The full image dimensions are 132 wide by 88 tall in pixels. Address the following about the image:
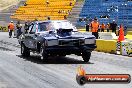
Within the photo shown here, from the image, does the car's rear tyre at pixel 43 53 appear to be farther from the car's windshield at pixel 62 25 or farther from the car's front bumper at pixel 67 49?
the car's windshield at pixel 62 25

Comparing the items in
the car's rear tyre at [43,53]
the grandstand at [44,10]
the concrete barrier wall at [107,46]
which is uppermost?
the grandstand at [44,10]

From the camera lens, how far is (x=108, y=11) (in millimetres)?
46094

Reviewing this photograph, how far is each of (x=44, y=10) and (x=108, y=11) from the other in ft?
40.0

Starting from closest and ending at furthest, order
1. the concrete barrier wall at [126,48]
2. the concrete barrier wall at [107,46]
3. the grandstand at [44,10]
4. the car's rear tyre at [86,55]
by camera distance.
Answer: the car's rear tyre at [86,55], the concrete barrier wall at [126,48], the concrete barrier wall at [107,46], the grandstand at [44,10]

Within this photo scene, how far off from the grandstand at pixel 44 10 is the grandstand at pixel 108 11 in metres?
3.38

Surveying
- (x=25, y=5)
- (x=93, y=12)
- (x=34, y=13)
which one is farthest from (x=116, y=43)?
(x=25, y=5)

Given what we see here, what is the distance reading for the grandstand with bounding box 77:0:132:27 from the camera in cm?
4350

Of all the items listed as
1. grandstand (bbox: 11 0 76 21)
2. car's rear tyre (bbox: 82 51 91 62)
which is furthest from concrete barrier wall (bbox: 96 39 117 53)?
grandstand (bbox: 11 0 76 21)

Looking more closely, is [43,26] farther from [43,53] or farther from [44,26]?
[43,53]

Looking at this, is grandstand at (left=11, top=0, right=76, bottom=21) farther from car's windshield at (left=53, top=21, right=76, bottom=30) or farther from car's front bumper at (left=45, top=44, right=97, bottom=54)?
car's front bumper at (left=45, top=44, right=97, bottom=54)

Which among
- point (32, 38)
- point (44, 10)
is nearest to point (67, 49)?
point (32, 38)

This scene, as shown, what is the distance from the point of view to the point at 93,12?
47688mm

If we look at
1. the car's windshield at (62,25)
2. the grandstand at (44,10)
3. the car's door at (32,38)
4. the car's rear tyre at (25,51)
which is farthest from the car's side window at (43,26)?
the grandstand at (44,10)

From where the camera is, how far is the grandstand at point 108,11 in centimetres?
4350
